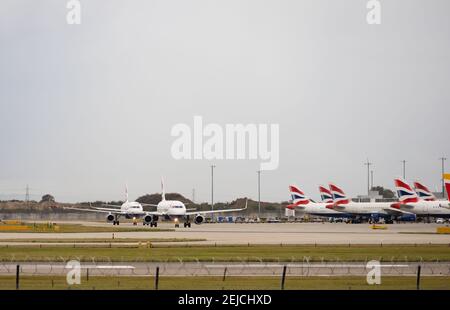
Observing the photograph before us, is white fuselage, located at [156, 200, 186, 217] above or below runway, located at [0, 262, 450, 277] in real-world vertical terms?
below

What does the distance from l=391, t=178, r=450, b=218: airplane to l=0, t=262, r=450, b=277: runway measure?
328ft

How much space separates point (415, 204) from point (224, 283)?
393 feet

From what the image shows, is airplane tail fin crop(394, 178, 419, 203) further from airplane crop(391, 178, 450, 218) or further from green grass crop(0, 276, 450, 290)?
green grass crop(0, 276, 450, 290)

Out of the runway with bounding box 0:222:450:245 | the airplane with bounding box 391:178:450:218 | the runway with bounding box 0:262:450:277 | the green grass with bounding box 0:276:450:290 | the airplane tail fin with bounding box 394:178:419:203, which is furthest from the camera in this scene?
the airplane tail fin with bounding box 394:178:419:203

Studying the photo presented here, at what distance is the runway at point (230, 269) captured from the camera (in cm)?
4897

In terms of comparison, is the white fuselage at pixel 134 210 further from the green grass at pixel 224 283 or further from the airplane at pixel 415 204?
the green grass at pixel 224 283

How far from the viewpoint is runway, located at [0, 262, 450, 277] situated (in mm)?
48969

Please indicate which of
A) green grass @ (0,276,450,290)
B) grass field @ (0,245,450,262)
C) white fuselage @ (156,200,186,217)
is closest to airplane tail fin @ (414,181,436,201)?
white fuselage @ (156,200,186,217)

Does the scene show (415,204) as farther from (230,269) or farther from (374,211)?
(230,269)

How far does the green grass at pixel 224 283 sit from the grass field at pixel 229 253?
14438 mm

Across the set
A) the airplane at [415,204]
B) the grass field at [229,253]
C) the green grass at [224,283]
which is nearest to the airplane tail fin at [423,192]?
the airplane at [415,204]

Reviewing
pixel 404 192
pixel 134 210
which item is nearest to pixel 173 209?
pixel 134 210

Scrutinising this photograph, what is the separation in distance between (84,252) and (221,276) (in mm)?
24701
